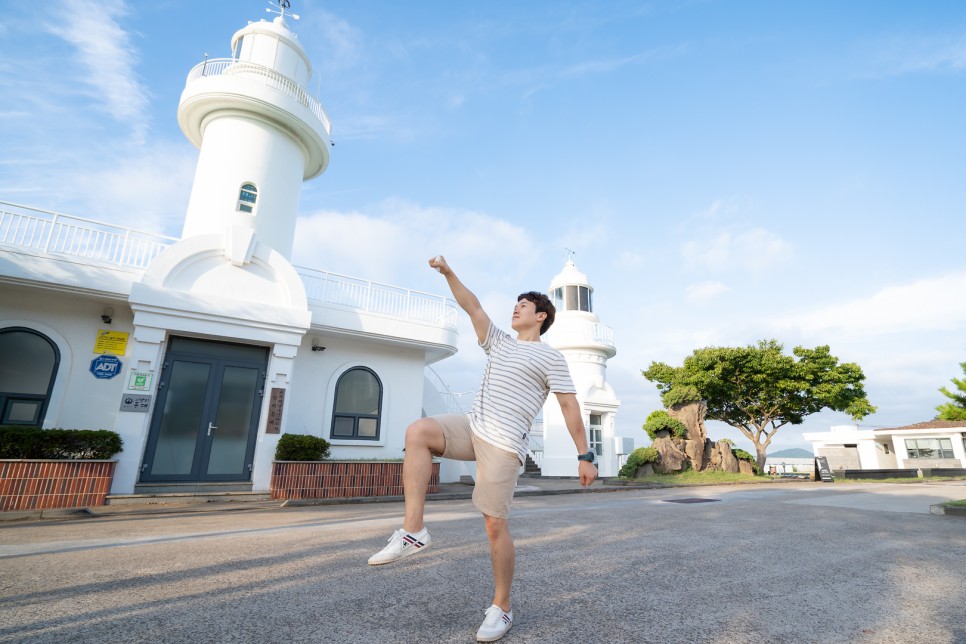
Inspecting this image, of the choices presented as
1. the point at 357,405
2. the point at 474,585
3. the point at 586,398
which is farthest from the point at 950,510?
the point at 586,398

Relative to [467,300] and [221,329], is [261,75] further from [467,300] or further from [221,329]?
[467,300]

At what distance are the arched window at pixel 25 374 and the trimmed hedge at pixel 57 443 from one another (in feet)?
3.60

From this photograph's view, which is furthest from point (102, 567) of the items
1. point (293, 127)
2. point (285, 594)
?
point (293, 127)

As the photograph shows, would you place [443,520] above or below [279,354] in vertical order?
below

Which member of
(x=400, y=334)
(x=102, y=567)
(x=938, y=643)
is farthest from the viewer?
(x=400, y=334)

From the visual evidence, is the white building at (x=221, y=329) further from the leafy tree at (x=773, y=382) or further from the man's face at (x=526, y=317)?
the leafy tree at (x=773, y=382)

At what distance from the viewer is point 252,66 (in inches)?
456

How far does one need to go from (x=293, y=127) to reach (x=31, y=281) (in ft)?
21.0

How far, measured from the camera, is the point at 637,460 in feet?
52.7

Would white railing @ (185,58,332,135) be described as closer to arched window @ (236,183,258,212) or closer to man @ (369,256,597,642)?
arched window @ (236,183,258,212)

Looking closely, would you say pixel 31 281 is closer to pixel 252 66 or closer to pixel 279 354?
pixel 279 354

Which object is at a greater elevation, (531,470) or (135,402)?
(135,402)

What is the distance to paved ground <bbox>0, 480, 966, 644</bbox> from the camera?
2.01 m

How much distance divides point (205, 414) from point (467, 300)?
8.41m
